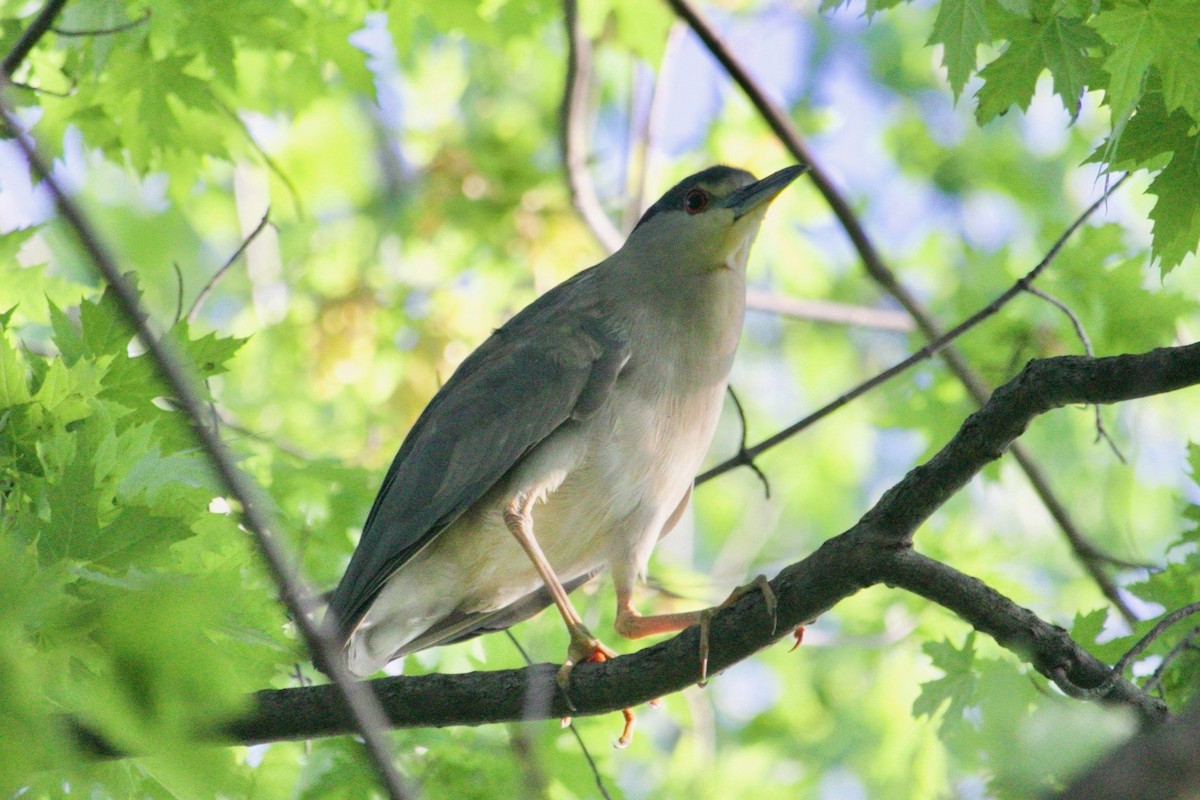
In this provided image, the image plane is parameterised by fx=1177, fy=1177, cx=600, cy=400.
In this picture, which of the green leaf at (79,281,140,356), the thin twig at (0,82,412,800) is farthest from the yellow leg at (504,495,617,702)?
the thin twig at (0,82,412,800)

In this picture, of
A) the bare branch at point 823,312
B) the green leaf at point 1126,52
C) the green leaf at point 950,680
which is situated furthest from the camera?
the bare branch at point 823,312

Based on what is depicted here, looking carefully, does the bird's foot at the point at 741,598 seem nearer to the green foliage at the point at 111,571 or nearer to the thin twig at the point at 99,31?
the green foliage at the point at 111,571

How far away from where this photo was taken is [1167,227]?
2.34 meters

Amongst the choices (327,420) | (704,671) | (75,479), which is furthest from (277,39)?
(327,420)

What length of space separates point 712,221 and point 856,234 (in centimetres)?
64

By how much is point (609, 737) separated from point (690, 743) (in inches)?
78.3

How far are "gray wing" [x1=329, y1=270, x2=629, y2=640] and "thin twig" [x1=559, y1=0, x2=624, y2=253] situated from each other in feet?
4.08

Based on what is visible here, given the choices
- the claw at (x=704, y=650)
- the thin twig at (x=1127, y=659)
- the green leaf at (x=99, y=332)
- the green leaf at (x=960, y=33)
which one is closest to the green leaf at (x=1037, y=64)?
the green leaf at (x=960, y=33)

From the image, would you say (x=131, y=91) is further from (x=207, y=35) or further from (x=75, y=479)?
(x=75, y=479)

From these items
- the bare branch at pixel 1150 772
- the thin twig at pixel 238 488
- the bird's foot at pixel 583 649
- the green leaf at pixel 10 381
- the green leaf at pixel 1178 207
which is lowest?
the bare branch at pixel 1150 772

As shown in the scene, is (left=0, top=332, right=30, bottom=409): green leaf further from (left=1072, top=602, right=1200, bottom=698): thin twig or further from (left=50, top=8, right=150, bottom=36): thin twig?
(left=1072, top=602, right=1200, bottom=698): thin twig

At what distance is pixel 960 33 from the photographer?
7.84 feet

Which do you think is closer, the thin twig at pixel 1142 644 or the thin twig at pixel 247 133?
the thin twig at pixel 1142 644

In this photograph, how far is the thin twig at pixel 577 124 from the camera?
4.34 meters
